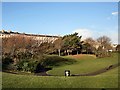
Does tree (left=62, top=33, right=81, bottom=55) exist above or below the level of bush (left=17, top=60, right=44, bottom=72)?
above

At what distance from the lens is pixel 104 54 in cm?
5734

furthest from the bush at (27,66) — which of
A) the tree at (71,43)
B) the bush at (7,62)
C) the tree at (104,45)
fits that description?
the tree at (104,45)

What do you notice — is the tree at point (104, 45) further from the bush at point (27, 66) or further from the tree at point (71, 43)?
the bush at point (27, 66)

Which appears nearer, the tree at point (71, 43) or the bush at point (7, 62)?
the bush at point (7, 62)

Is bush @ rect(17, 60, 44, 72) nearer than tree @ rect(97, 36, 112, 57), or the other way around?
bush @ rect(17, 60, 44, 72)

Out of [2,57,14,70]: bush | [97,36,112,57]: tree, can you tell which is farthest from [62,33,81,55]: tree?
[2,57,14,70]: bush

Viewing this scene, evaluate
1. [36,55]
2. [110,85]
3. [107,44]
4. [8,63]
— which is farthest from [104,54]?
[110,85]

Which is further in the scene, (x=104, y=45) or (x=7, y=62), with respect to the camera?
(x=104, y=45)

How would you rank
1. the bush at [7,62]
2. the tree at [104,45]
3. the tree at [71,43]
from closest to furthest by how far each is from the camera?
the bush at [7,62], the tree at [71,43], the tree at [104,45]

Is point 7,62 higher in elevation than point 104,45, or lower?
lower

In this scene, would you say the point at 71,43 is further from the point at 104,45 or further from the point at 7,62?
the point at 7,62

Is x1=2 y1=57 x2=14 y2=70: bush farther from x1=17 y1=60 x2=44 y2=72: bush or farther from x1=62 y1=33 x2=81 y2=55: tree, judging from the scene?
x1=62 y1=33 x2=81 y2=55: tree

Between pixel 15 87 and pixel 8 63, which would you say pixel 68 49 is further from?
pixel 15 87

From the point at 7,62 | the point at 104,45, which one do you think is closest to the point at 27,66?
the point at 7,62
